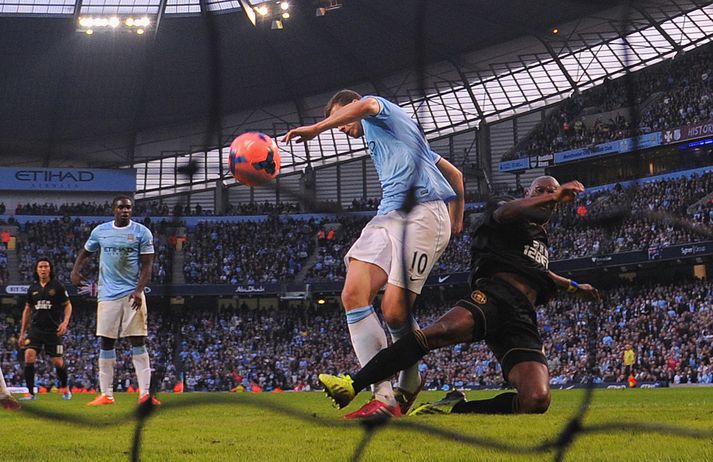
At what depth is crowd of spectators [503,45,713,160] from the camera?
33.0 meters

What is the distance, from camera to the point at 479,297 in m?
5.25

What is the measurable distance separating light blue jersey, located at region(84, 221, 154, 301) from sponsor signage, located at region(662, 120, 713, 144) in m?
27.0

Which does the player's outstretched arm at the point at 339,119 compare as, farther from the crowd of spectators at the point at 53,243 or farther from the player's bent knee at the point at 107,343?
the crowd of spectators at the point at 53,243

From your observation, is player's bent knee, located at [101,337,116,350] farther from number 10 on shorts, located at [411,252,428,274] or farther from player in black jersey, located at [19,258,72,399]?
number 10 on shorts, located at [411,252,428,274]

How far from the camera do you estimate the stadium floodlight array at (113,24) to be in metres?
31.0

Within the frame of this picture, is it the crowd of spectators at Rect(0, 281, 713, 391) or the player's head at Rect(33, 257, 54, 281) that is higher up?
the player's head at Rect(33, 257, 54, 281)

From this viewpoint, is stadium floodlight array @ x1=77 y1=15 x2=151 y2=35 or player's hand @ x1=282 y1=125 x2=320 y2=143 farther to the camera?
stadium floodlight array @ x1=77 y1=15 x2=151 y2=35

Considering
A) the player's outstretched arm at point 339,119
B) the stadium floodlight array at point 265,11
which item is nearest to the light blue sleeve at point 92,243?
the player's outstretched arm at point 339,119

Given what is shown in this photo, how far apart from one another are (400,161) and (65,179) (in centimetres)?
3807

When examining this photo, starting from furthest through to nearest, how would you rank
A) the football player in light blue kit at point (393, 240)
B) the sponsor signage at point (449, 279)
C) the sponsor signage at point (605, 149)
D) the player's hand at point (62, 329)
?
the sponsor signage at point (605, 149) → the sponsor signage at point (449, 279) → the player's hand at point (62, 329) → the football player in light blue kit at point (393, 240)

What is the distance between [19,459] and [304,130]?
2.02 m

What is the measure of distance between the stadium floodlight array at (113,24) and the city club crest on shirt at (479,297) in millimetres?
28241

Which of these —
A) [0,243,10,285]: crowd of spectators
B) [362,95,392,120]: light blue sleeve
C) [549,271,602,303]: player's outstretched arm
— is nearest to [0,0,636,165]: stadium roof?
[0,243,10,285]: crowd of spectators

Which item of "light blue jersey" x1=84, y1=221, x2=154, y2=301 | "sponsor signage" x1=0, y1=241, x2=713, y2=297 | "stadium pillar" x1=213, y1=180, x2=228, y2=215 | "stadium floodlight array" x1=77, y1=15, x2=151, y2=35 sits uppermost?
"stadium floodlight array" x1=77, y1=15, x2=151, y2=35
